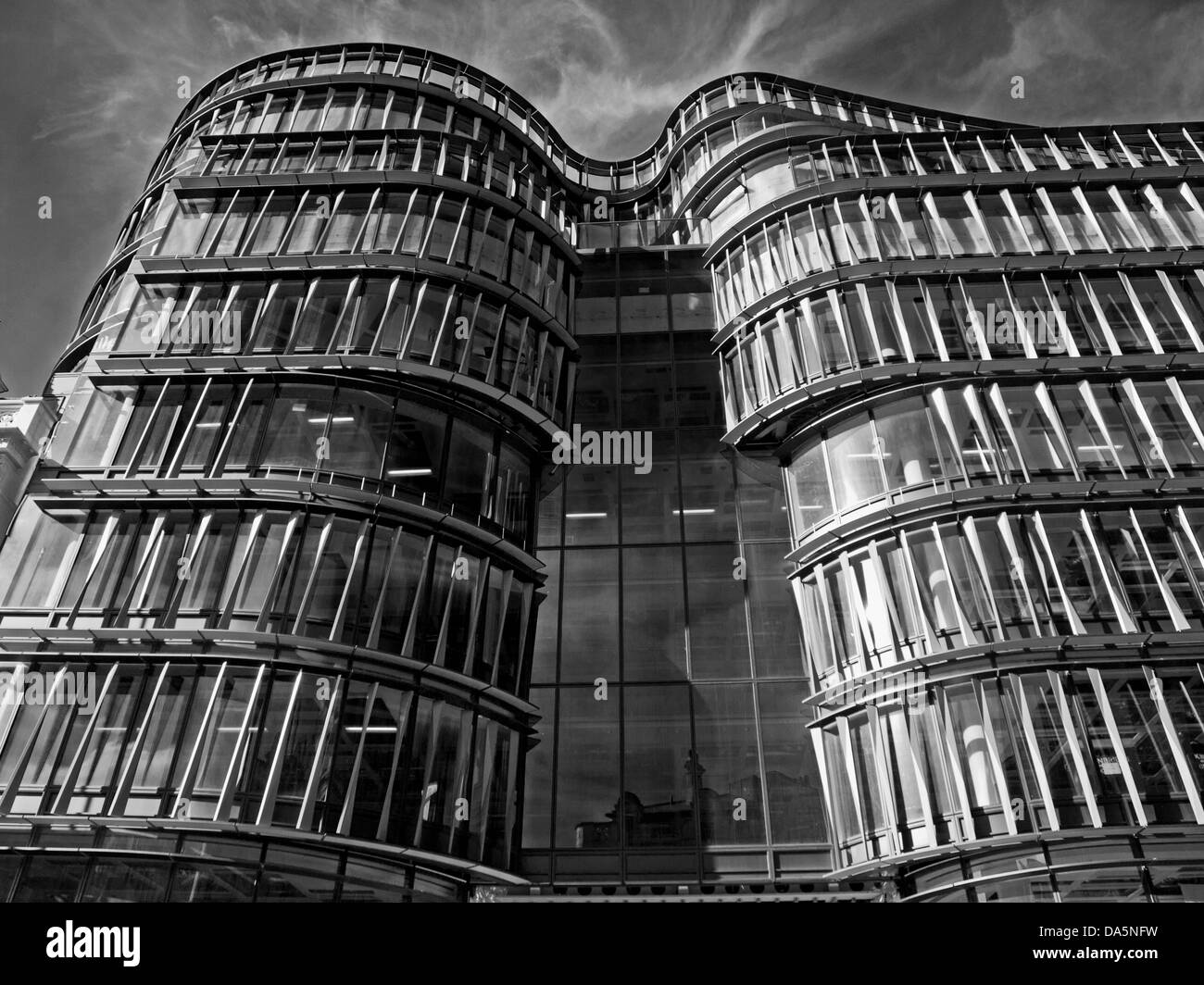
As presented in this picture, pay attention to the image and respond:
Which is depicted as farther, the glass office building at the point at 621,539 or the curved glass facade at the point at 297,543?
the glass office building at the point at 621,539

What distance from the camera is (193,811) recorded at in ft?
58.1

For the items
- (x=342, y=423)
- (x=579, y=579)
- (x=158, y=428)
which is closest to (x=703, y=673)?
(x=579, y=579)

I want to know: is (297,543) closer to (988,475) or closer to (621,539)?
(621,539)

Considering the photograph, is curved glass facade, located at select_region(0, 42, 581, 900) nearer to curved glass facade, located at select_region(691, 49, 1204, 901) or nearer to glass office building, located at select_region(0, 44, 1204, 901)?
glass office building, located at select_region(0, 44, 1204, 901)

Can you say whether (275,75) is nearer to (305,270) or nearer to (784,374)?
(305,270)

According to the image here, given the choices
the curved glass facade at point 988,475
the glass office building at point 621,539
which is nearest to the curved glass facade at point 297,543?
the glass office building at point 621,539

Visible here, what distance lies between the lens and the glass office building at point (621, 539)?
18531 millimetres

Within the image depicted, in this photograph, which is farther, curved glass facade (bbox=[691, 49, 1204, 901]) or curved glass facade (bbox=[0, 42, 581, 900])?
curved glass facade (bbox=[691, 49, 1204, 901])

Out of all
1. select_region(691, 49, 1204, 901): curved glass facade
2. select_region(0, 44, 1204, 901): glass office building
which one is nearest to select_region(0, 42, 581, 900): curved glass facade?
select_region(0, 44, 1204, 901): glass office building

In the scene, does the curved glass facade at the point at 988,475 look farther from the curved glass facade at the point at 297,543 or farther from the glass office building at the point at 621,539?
the curved glass facade at the point at 297,543

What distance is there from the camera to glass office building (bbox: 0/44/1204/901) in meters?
18.5

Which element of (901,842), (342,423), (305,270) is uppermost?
(305,270)
